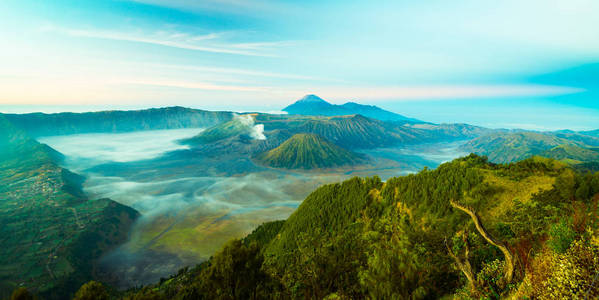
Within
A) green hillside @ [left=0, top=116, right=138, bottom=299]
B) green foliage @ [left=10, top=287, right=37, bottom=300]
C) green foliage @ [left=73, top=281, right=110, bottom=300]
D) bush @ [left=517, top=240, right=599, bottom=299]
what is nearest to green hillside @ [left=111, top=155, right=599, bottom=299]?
bush @ [left=517, top=240, right=599, bottom=299]

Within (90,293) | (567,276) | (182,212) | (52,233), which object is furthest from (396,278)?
(182,212)

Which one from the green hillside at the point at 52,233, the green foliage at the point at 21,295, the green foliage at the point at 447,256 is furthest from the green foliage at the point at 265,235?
the green foliage at the point at 21,295

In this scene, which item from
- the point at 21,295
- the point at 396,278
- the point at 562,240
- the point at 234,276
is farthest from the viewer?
the point at 234,276

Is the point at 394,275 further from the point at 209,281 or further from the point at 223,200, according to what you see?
the point at 223,200

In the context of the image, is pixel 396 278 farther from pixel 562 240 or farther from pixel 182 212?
pixel 182 212

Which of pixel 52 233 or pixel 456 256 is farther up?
pixel 456 256

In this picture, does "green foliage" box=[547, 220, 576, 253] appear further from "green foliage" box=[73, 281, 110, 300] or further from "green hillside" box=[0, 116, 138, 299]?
"green hillside" box=[0, 116, 138, 299]
